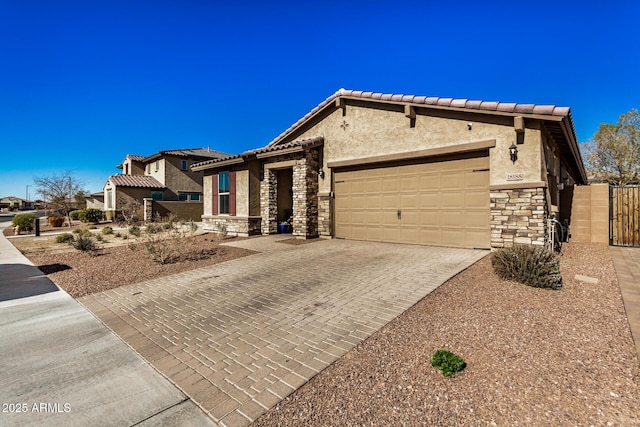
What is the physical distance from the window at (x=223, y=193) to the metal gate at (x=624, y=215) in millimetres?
15701

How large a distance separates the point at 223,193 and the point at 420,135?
10.3 metres

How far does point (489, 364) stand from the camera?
3.15 meters

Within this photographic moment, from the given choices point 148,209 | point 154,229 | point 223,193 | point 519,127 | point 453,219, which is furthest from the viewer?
point 148,209

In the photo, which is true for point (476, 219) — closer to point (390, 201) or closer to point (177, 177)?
point (390, 201)

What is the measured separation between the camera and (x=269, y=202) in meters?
14.2

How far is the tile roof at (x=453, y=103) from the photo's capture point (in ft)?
26.4

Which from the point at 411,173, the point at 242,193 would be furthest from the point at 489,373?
the point at 242,193

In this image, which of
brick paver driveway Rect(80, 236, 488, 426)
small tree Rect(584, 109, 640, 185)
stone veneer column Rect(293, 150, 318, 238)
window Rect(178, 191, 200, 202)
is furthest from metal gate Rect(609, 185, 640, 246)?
window Rect(178, 191, 200, 202)

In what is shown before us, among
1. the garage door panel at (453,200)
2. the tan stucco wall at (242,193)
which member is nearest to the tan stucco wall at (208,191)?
the tan stucco wall at (242,193)

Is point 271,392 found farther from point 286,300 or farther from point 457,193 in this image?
point 457,193

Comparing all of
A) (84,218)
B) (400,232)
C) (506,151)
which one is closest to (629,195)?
(506,151)

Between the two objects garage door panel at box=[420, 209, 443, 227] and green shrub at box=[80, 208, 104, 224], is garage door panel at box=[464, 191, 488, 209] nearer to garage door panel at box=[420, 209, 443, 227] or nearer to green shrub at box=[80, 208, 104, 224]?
garage door panel at box=[420, 209, 443, 227]

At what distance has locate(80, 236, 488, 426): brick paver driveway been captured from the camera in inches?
121

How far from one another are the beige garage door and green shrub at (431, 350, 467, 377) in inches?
279
